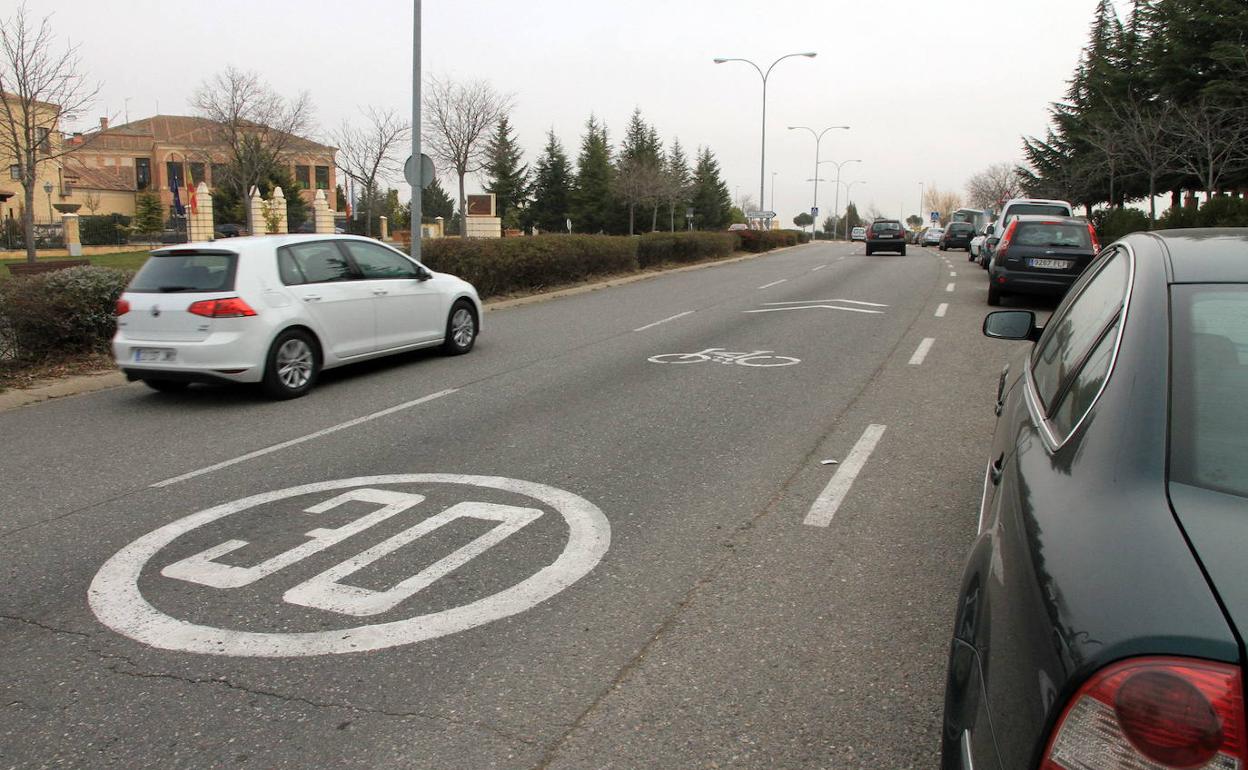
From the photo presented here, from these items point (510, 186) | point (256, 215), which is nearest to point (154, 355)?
point (256, 215)

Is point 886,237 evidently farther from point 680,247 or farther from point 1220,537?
point 1220,537

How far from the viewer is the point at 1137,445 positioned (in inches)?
75.5

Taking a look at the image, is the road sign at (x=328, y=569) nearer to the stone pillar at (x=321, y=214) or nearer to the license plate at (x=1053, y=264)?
the license plate at (x=1053, y=264)

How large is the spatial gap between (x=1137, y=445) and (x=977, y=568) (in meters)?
0.52

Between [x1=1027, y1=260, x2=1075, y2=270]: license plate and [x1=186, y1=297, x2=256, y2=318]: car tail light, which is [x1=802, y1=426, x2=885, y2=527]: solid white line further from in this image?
[x1=1027, y1=260, x2=1075, y2=270]: license plate

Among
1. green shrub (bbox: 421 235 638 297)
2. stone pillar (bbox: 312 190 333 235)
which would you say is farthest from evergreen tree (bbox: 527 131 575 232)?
green shrub (bbox: 421 235 638 297)

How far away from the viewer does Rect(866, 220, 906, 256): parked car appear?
1567 inches

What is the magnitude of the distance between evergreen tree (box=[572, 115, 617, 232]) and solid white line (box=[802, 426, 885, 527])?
253ft

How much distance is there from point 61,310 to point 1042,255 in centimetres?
1405

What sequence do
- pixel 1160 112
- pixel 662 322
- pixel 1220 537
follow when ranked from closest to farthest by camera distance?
pixel 1220 537
pixel 662 322
pixel 1160 112

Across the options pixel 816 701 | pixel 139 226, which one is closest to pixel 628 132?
pixel 139 226

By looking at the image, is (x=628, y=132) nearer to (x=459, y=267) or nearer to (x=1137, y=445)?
(x=459, y=267)

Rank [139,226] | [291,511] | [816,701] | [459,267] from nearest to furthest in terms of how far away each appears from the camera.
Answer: [816,701]
[291,511]
[459,267]
[139,226]

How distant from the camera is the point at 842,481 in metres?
5.75
